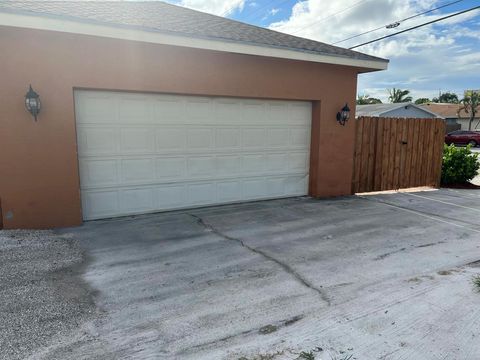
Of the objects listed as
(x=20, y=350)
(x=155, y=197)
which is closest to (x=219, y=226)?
(x=155, y=197)

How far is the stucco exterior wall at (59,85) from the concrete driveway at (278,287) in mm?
714

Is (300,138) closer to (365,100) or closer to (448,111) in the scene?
(448,111)

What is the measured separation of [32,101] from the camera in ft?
15.9

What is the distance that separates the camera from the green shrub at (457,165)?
9.96 m

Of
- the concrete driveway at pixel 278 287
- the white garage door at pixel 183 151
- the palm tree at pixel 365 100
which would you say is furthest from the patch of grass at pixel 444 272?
the palm tree at pixel 365 100

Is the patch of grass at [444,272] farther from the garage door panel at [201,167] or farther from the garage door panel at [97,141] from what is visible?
the garage door panel at [97,141]

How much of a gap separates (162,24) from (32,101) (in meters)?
2.29

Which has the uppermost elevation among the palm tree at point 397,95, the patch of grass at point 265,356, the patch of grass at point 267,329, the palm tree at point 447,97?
the palm tree at point 447,97

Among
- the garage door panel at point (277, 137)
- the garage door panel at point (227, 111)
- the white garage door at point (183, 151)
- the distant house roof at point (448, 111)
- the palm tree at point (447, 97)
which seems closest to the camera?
the white garage door at point (183, 151)

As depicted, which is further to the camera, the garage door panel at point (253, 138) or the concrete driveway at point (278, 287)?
the garage door panel at point (253, 138)

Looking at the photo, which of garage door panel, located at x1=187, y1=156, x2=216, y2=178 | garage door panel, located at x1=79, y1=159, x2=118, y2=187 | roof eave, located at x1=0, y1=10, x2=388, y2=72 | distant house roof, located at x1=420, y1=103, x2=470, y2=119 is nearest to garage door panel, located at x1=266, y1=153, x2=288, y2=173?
garage door panel, located at x1=187, y1=156, x2=216, y2=178

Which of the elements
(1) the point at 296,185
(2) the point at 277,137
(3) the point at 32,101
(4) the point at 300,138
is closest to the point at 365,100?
(4) the point at 300,138

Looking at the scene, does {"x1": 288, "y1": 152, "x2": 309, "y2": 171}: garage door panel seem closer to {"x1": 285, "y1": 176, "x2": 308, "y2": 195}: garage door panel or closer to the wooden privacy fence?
{"x1": 285, "y1": 176, "x2": 308, "y2": 195}: garage door panel

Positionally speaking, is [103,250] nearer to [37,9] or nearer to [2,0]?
[37,9]
